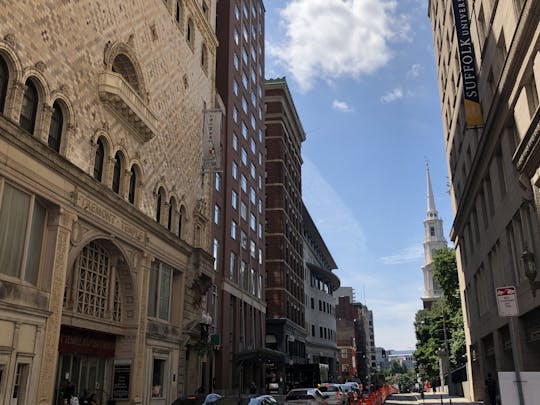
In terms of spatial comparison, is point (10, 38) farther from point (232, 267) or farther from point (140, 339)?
point (232, 267)

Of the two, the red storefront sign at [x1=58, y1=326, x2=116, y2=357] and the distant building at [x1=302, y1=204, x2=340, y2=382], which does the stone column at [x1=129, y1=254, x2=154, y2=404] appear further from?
the distant building at [x1=302, y1=204, x2=340, y2=382]

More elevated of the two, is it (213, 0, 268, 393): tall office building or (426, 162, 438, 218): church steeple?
(426, 162, 438, 218): church steeple

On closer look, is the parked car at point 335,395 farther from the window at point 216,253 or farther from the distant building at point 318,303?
the distant building at point 318,303

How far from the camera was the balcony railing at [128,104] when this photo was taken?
78.0ft

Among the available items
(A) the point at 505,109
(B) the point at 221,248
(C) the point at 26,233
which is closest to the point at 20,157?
(C) the point at 26,233

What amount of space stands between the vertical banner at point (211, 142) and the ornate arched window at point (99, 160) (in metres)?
12.9

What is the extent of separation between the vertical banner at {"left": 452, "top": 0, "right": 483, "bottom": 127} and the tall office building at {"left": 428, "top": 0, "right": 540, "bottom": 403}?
53 mm

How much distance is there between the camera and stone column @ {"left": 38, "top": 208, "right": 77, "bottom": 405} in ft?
60.2

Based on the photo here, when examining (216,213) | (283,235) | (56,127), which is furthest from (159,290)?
(283,235)

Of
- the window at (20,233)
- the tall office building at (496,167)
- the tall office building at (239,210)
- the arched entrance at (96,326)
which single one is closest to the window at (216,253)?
the tall office building at (239,210)

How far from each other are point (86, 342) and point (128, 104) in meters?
10.7

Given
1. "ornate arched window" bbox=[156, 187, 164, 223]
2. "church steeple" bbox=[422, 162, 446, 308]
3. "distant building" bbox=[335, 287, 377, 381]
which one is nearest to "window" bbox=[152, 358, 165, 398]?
"ornate arched window" bbox=[156, 187, 164, 223]

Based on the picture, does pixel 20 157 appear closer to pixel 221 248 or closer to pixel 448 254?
pixel 221 248

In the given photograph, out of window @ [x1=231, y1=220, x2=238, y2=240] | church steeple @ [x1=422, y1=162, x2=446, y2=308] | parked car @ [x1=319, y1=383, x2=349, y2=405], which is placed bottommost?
parked car @ [x1=319, y1=383, x2=349, y2=405]
